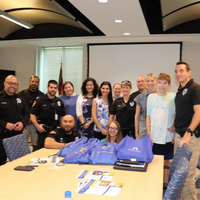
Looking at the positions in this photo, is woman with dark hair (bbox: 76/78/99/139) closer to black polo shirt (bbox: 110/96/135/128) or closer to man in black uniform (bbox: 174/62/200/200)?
black polo shirt (bbox: 110/96/135/128)

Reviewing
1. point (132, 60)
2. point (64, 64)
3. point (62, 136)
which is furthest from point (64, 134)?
point (64, 64)

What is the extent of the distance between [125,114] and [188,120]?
3.87 feet

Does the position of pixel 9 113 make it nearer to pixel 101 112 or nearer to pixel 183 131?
pixel 101 112

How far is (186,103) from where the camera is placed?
2.78 metres

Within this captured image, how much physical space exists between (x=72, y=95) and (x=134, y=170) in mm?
2597

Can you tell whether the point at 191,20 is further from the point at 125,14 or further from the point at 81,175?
the point at 81,175

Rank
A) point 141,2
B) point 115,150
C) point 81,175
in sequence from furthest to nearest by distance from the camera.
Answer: point 141,2 < point 115,150 < point 81,175

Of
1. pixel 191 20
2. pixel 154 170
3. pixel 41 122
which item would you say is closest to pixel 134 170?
pixel 154 170

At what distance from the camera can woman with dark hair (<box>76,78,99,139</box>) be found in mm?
4105

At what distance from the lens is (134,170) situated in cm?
221

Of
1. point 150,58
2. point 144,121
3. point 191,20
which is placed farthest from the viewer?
point 150,58

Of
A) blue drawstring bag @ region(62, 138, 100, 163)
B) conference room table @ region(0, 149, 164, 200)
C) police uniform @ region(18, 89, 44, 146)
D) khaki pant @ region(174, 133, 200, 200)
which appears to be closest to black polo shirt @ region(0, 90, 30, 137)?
police uniform @ region(18, 89, 44, 146)

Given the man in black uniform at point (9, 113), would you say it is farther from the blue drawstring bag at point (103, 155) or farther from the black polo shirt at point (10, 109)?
the blue drawstring bag at point (103, 155)

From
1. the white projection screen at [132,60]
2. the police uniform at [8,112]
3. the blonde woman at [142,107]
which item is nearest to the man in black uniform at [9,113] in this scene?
the police uniform at [8,112]
